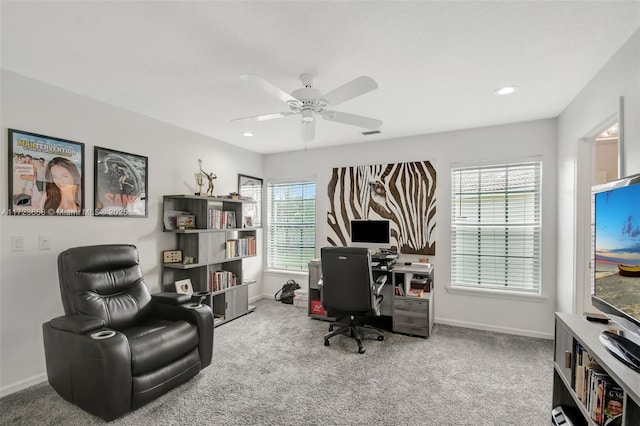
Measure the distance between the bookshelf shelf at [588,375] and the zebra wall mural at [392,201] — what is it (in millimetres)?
2156

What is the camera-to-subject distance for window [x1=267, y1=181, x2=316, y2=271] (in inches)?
195

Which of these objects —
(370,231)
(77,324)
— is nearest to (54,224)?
(77,324)

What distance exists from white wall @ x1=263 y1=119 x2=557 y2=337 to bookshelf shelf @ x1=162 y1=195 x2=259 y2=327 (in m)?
1.37

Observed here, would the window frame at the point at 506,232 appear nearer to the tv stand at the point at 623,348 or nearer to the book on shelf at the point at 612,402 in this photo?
the tv stand at the point at 623,348

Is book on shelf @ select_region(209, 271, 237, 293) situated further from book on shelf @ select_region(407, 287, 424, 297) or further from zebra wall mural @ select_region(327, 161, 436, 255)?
book on shelf @ select_region(407, 287, 424, 297)

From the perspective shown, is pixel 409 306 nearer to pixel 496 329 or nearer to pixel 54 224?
pixel 496 329

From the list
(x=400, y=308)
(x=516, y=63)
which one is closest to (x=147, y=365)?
(x=400, y=308)

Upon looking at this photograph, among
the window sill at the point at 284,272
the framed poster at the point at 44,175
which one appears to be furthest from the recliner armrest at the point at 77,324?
the window sill at the point at 284,272

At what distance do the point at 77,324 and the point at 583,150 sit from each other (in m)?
4.22

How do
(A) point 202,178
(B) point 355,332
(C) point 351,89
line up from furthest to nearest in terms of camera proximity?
(A) point 202,178, (B) point 355,332, (C) point 351,89

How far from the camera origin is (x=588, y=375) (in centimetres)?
145

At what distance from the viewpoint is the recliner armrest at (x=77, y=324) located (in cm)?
204

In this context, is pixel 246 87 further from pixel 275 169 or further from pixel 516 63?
pixel 275 169

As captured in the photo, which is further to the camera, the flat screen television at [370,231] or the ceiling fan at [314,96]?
the flat screen television at [370,231]
